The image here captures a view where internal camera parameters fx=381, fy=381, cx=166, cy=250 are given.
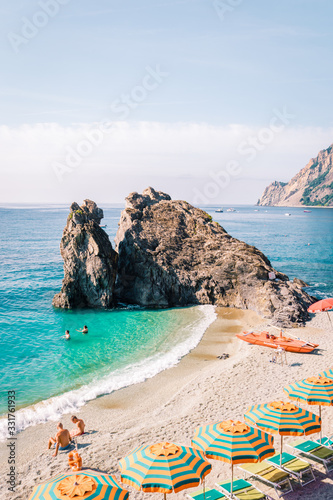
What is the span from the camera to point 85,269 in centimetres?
4094

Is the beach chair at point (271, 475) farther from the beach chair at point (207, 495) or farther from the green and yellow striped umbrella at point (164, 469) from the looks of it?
the green and yellow striped umbrella at point (164, 469)

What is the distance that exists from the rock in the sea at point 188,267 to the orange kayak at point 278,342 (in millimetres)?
6884

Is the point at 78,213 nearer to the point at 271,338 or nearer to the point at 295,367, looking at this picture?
the point at 271,338

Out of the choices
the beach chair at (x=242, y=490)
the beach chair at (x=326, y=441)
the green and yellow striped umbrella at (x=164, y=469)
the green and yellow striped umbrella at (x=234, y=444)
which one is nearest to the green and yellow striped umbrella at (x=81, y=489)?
the green and yellow striped umbrella at (x=164, y=469)

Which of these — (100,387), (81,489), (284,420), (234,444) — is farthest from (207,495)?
(100,387)

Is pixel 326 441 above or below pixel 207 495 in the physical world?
above

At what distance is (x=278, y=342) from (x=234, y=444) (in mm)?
17007

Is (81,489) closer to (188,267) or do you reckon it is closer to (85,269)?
(85,269)

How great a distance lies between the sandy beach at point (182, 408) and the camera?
1441 cm

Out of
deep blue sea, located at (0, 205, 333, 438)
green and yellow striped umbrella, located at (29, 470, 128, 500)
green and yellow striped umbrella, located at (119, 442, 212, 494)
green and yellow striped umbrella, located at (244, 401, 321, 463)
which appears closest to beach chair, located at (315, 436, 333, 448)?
green and yellow striped umbrella, located at (244, 401, 321, 463)

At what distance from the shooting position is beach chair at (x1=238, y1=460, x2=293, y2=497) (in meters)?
12.3

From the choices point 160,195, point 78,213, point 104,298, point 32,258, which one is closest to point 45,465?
point 104,298

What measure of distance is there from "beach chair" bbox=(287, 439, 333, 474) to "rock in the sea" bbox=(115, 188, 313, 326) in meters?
20.9

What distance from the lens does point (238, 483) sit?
12.4 m
